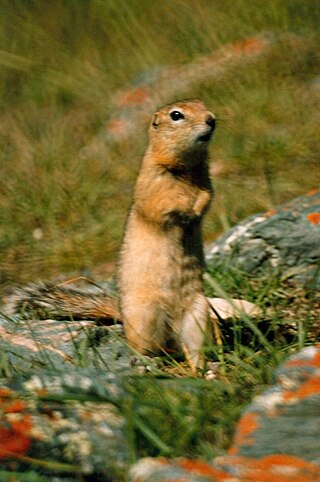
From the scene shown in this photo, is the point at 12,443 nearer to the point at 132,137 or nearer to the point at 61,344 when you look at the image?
the point at 61,344

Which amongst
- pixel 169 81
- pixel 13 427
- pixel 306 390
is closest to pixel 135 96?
pixel 169 81

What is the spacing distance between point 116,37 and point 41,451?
6917mm

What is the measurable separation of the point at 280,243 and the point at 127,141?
3.59m

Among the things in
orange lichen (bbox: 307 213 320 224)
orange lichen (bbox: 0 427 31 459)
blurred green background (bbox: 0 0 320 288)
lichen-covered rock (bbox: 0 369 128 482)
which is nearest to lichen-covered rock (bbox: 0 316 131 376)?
lichen-covered rock (bbox: 0 369 128 482)

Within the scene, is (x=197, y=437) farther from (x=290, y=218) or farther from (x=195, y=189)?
(x=290, y=218)

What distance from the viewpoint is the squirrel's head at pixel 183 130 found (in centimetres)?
445

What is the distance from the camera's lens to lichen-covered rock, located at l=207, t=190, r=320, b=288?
540 centimetres

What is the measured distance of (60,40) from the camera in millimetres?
10281

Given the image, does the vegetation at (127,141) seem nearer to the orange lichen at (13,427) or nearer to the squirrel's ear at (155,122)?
the squirrel's ear at (155,122)

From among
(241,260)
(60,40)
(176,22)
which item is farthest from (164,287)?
(60,40)

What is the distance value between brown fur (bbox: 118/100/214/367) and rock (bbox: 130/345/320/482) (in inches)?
53.2

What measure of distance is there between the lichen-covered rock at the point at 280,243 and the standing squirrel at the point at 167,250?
1058mm

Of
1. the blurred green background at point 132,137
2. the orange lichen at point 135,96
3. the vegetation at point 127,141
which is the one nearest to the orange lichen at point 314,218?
the vegetation at point 127,141

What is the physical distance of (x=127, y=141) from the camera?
A: 8812 mm
